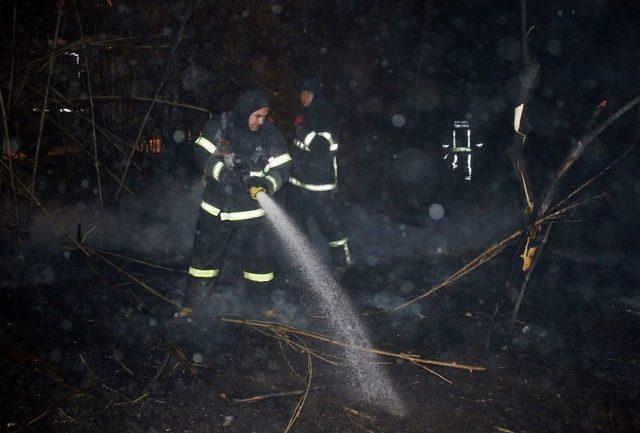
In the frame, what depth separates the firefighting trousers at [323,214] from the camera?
5.14 m

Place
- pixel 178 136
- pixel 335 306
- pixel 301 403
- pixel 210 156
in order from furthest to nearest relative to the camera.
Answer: pixel 178 136, pixel 335 306, pixel 210 156, pixel 301 403

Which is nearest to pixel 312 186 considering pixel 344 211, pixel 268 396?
pixel 268 396

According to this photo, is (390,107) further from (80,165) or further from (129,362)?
(129,362)

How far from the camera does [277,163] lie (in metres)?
4.34

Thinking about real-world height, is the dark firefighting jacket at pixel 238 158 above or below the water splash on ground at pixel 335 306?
above

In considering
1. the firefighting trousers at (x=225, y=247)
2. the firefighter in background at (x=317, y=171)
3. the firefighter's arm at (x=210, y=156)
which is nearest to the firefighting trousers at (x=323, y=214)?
the firefighter in background at (x=317, y=171)

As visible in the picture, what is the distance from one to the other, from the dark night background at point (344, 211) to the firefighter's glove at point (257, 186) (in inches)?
41.7

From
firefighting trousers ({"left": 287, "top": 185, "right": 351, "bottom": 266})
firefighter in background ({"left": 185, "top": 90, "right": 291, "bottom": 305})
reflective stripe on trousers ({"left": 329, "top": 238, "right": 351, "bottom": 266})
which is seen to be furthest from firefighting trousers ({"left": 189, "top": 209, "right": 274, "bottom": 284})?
reflective stripe on trousers ({"left": 329, "top": 238, "right": 351, "bottom": 266})

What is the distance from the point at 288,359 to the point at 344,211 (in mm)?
4423

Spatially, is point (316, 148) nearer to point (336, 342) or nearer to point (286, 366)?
point (336, 342)

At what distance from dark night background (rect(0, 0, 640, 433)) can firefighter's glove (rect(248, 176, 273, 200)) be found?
1.06m

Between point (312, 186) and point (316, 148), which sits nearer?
point (316, 148)

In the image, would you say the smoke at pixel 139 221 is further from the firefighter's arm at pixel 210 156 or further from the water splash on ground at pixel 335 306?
the firefighter's arm at pixel 210 156

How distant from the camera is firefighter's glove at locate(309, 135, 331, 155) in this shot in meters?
4.97
